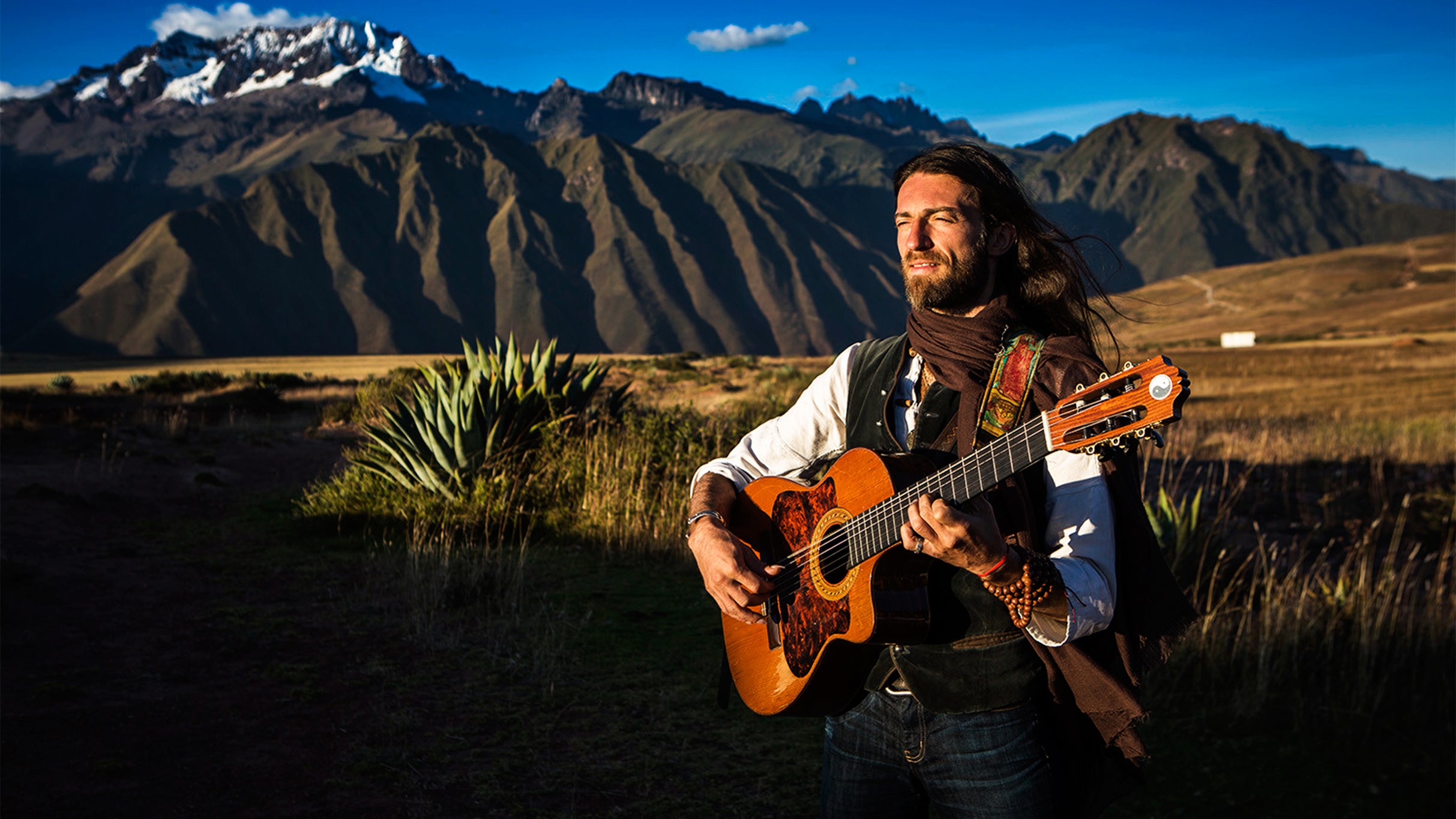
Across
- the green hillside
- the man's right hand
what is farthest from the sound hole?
the green hillside

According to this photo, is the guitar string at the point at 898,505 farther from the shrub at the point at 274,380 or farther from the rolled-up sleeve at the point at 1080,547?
the shrub at the point at 274,380

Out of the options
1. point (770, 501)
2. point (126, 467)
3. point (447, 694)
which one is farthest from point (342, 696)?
point (126, 467)

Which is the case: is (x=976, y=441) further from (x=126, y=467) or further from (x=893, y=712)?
(x=126, y=467)

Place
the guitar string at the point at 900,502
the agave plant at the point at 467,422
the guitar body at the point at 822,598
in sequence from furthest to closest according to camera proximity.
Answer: the agave plant at the point at 467,422 → the guitar body at the point at 822,598 → the guitar string at the point at 900,502

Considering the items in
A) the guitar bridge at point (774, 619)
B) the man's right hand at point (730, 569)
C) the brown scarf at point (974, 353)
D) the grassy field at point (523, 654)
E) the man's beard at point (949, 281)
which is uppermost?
the man's beard at point (949, 281)

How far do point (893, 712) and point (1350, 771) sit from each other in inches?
120

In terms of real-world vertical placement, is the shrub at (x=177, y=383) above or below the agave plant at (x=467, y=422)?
above

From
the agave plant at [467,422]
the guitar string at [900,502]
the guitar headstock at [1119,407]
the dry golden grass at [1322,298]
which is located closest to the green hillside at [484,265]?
the dry golden grass at [1322,298]

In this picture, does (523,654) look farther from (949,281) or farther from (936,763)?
(949,281)

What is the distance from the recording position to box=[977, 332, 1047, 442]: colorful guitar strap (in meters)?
1.79

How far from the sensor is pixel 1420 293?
242 ft

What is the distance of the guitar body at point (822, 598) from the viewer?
1.87m

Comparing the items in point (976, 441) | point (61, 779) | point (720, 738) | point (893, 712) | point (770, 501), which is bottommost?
point (720, 738)

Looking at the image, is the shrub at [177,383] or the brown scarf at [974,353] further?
the shrub at [177,383]
